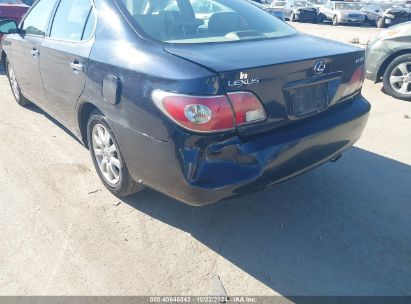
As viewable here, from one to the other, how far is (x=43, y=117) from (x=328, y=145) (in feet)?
13.1

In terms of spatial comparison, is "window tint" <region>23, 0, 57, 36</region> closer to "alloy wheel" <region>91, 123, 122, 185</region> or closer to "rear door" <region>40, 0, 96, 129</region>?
"rear door" <region>40, 0, 96, 129</region>

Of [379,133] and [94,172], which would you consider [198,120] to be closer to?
[94,172]

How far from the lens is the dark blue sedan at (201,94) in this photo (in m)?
2.20

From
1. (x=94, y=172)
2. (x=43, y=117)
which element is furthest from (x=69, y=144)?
(x=43, y=117)

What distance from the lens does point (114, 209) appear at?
3.13 meters

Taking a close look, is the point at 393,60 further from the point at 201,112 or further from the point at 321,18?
the point at 321,18

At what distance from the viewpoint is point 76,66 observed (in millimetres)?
3066

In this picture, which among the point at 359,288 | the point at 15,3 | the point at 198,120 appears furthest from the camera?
the point at 15,3

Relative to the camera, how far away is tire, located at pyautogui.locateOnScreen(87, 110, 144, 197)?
292cm

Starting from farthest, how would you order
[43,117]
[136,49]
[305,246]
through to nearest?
1. [43,117]
2. [305,246]
3. [136,49]

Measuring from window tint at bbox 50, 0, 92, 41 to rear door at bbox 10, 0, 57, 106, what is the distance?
256 millimetres

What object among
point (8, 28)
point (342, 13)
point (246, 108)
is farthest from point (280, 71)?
point (342, 13)

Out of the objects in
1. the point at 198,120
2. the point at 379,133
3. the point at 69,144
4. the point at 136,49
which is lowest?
the point at 379,133

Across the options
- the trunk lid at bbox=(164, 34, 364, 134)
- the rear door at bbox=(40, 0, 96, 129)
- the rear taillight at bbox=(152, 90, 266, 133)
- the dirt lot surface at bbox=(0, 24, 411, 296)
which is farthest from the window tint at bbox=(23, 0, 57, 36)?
the rear taillight at bbox=(152, 90, 266, 133)
